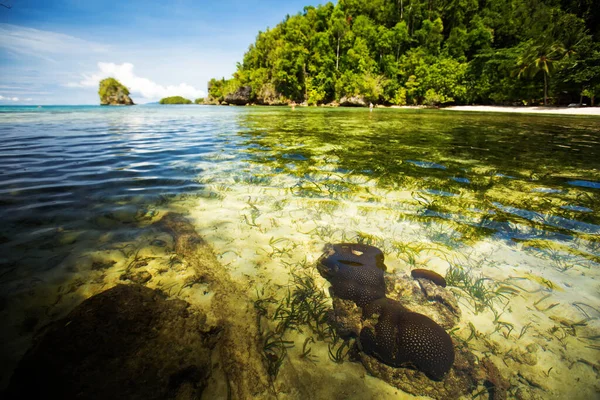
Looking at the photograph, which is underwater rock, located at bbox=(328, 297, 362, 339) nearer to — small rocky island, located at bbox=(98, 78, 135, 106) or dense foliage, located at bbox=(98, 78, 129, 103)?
small rocky island, located at bbox=(98, 78, 135, 106)

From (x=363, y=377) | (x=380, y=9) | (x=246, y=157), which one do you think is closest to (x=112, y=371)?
(x=363, y=377)

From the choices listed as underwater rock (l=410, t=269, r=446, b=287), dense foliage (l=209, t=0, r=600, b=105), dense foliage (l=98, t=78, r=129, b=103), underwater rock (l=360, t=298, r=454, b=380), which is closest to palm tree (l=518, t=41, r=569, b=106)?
dense foliage (l=209, t=0, r=600, b=105)

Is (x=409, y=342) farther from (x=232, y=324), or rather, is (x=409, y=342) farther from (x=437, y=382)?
(x=232, y=324)

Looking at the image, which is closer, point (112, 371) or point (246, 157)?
point (112, 371)

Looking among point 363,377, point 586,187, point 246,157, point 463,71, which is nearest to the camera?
point 363,377

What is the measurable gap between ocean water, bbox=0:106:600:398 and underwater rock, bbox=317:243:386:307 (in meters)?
0.15

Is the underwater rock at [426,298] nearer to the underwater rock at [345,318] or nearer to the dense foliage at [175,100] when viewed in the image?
the underwater rock at [345,318]

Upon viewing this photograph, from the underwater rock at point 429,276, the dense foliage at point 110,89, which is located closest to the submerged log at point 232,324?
the underwater rock at point 429,276

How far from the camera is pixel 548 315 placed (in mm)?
2141

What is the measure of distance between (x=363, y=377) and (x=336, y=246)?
4.89ft

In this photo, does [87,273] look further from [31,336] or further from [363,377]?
[363,377]

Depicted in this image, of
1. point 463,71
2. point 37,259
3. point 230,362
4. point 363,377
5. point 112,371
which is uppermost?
point 463,71

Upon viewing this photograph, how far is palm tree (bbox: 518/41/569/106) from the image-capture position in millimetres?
31469

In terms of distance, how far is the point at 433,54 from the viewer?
183 ft
